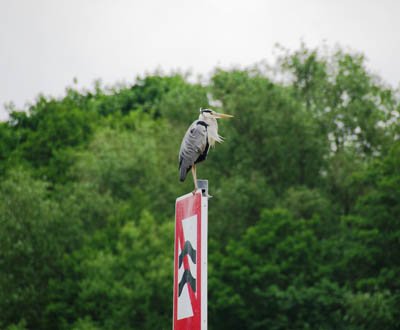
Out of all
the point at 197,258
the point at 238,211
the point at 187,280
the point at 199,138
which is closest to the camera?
the point at 197,258

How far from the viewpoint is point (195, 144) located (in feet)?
16.3

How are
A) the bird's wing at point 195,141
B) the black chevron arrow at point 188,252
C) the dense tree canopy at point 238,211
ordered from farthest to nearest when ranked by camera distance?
the dense tree canopy at point 238,211 < the bird's wing at point 195,141 < the black chevron arrow at point 188,252

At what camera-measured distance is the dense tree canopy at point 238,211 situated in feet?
120

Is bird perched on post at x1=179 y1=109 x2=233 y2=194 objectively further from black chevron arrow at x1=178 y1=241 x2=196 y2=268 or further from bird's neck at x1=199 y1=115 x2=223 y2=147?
black chevron arrow at x1=178 y1=241 x2=196 y2=268

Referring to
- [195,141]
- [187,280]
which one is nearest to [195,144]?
[195,141]

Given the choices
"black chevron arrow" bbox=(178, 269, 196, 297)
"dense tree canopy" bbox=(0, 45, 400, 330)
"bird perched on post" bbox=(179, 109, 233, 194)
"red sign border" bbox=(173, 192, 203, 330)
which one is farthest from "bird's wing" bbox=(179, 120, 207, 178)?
"dense tree canopy" bbox=(0, 45, 400, 330)

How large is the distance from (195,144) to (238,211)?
36.5 metres

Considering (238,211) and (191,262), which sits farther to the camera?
(238,211)

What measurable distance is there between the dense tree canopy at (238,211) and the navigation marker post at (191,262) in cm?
2983

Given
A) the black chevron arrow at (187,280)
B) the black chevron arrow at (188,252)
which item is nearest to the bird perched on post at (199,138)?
the black chevron arrow at (188,252)

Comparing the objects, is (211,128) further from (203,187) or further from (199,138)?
(203,187)

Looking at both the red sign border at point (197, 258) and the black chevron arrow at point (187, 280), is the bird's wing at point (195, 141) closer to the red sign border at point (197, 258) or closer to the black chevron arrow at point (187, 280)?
the red sign border at point (197, 258)

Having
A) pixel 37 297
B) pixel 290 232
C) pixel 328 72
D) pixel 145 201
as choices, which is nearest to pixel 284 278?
pixel 290 232

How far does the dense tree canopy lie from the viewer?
120ft
